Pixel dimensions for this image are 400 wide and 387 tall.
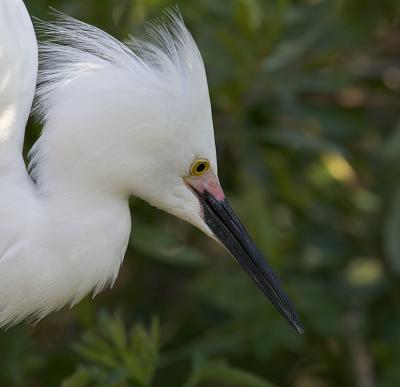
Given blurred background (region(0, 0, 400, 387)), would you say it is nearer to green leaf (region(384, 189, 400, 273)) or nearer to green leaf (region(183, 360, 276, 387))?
green leaf (region(384, 189, 400, 273))

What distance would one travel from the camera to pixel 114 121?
191 cm

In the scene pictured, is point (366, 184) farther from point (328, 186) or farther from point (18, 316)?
point (18, 316)

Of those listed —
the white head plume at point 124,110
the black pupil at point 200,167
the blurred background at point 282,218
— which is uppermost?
the white head plume at point 124,110

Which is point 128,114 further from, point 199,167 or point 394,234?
point 394,234

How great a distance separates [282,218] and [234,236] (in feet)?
2.79

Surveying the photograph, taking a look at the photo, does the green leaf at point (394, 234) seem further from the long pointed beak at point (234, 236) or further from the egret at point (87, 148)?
the egret at point (87, 148)

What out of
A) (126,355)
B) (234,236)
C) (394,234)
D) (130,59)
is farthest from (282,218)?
(130,59)

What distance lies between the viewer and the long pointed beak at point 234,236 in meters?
2.08

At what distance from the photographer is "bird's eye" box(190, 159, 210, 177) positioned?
2.02 meters

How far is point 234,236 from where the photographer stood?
2152 millimetres

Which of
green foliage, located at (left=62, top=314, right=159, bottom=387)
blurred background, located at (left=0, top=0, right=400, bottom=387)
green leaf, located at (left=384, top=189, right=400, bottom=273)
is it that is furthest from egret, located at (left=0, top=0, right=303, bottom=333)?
green leaf, located at (left=384, top=189, right=400, bottom=273)

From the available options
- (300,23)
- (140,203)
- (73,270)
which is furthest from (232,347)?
(300,23)

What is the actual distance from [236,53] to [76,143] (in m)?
0.76

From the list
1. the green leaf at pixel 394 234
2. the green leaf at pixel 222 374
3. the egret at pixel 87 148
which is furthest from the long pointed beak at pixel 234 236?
the green leaf at pixel 394 234
